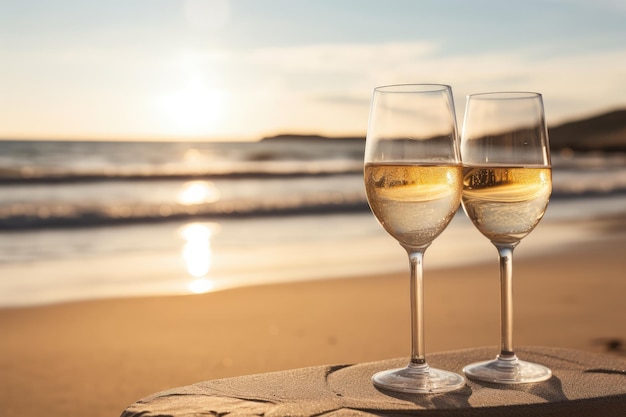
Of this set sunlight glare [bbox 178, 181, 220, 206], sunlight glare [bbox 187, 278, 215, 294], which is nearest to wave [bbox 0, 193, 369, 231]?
sunlight glare [bbox 178, 181, 220, 206]

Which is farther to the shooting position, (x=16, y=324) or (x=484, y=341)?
(x=16, y=324)

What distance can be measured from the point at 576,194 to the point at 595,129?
4618cm

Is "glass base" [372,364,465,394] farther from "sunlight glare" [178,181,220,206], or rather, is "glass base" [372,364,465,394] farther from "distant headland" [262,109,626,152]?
"distant headland" [262,109,626,152]

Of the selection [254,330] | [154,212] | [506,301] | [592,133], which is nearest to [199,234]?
[154,212]

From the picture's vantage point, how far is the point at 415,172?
1.52 m

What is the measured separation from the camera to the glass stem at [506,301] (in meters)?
1.69

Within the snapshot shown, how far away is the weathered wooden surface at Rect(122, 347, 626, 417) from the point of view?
1.42m

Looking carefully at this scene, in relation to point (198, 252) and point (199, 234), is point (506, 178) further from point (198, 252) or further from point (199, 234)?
point (199, 234)

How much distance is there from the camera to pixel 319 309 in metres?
6.18

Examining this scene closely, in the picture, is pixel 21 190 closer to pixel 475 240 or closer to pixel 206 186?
pixel 206 186

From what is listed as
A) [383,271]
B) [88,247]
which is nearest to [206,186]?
[88,247]

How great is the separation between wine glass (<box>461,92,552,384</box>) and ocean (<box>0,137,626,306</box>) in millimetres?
5192

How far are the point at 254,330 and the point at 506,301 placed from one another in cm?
410

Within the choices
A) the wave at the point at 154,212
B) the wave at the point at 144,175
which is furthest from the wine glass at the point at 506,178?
the wave at the point at 144,175
